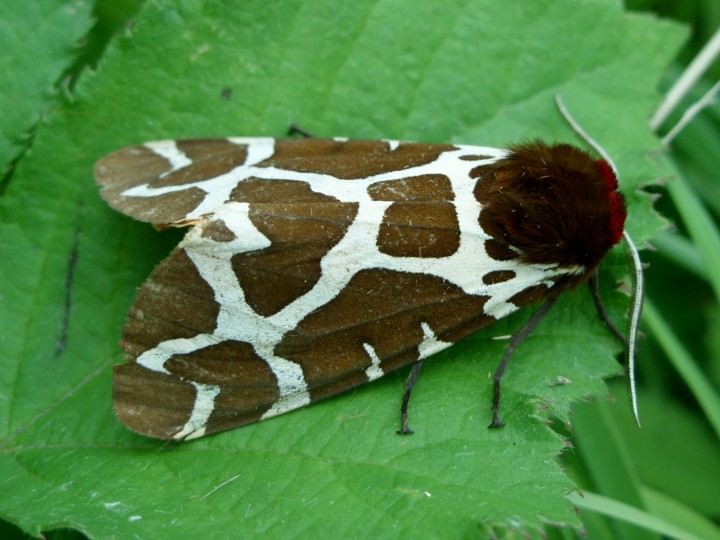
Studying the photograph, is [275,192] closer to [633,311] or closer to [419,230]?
[419,230]

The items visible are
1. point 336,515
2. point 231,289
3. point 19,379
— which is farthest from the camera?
point 19,379

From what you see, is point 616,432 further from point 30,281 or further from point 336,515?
point 30,281

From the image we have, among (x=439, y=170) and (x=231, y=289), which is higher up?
(x=439, y=170)

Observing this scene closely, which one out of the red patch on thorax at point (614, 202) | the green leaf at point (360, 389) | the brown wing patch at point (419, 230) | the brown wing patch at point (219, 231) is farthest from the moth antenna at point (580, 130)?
the brown wing patch at point (219, 231)

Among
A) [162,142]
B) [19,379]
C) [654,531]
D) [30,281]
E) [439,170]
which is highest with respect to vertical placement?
[439,170]

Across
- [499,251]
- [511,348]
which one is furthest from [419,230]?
[511,348]

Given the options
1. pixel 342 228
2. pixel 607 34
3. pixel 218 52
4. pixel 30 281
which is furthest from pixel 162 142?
pixel 607 34

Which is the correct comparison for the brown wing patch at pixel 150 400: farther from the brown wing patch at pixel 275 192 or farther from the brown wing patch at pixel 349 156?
the brown wing patch at pixel 349 156
